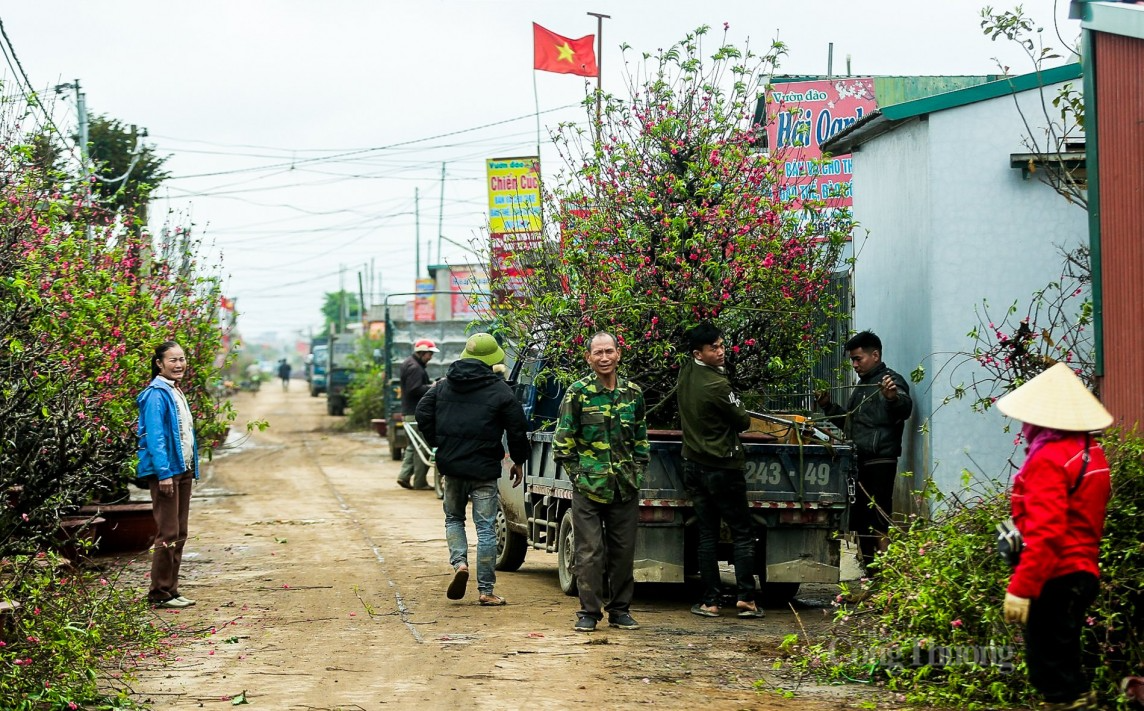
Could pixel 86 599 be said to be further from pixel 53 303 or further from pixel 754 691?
pixel 754 691

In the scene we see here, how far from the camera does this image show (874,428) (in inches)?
428

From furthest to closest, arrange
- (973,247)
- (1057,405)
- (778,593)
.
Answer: (973,247), (778,593), (1057,405)

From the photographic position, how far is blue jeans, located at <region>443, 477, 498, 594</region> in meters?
10.1

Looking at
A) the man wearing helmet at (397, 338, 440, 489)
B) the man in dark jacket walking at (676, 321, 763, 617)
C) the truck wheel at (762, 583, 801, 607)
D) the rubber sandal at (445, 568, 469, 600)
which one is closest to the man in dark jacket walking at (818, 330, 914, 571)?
the truck wheel at (762, 583, 801, 607)

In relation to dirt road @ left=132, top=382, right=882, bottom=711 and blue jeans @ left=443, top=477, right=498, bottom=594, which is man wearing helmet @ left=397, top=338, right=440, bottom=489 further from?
blue jeans @ left=443, top=477, right=498, bottom=594

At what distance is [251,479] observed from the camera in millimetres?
23438

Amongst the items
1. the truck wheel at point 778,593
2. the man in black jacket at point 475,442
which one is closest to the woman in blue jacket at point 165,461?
the man in black jacket at point 475,442

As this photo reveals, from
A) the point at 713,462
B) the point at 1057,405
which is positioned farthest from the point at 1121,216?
the point at 713,462

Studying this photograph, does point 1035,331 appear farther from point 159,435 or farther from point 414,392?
point 414,392

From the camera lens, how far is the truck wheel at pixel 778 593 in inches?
→ 411

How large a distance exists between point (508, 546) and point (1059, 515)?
7.21 m

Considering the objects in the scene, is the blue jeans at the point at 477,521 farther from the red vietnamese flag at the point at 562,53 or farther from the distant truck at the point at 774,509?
the red vietnamese flag at the point at 562,53

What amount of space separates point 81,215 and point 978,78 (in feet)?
42.2

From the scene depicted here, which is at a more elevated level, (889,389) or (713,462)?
(889,389)
